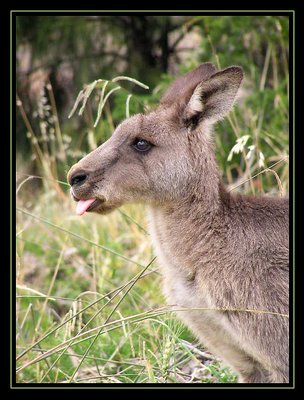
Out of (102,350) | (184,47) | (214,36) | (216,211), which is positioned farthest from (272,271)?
(184,47)

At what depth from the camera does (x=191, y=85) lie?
16.9 feet

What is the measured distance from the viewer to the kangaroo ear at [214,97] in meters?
4.89

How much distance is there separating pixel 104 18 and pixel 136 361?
5.77 metres

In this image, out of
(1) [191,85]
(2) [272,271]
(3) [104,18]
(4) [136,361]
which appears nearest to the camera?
(2) [272,271]

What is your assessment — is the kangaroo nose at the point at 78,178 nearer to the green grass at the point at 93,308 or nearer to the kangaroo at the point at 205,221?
the kangaroo at the point at 205,221

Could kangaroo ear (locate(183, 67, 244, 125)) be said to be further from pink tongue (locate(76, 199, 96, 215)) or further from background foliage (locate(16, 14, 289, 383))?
pink tongue (locate(76, 199, 96, 215))

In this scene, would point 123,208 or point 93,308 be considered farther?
point 123,208

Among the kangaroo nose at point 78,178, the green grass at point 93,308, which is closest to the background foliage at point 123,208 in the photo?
the green grass at point 93,308

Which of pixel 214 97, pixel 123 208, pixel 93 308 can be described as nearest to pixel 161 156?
pixel 214 97

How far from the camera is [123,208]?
24.8 ft

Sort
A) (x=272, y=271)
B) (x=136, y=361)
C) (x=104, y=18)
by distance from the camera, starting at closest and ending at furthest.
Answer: (x=272, y=271)
(x=136, y=361)
(x=104, y=18)

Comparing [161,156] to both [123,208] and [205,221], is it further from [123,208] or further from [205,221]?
[123,208]

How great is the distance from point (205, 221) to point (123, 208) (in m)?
2.65
